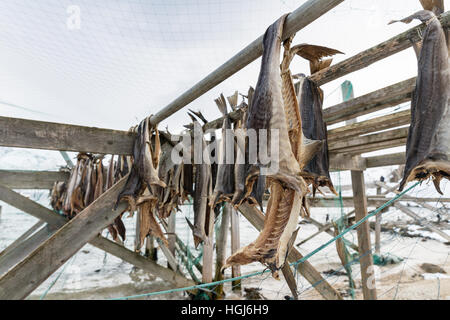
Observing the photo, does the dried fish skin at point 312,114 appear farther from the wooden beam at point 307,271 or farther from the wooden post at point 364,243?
the wooden post at point 364,243

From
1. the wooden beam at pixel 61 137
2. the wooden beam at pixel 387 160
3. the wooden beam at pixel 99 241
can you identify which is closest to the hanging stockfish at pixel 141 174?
the wooden beam at pixel 61 137

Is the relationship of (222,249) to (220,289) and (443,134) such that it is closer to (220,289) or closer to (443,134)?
(220,289)

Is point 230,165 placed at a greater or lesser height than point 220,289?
greater

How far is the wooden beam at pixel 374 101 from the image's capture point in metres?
1.81

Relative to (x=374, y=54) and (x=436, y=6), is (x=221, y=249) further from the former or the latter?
(x=436, y=6)

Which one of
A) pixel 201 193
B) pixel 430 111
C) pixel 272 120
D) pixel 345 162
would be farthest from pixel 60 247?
pixel 345 162

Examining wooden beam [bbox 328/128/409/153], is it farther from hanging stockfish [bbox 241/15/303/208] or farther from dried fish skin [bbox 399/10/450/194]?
hanging stockfish [bbox 241/15/303/208]

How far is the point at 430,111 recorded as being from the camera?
1.02 meters

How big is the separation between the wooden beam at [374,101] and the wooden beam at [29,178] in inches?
193

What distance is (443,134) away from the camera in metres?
0.92

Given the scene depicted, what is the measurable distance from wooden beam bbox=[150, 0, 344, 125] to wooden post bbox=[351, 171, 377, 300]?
3.48 metres

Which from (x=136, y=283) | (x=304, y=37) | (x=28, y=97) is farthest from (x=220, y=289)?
(x=28, y=97)

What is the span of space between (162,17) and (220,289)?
607cm

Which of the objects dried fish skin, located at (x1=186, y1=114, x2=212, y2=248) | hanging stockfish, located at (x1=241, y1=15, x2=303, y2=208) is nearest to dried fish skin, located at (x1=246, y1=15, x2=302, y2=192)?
hanging stockfish, located at (x1=241, y1=15, x2=303, y2=208)
